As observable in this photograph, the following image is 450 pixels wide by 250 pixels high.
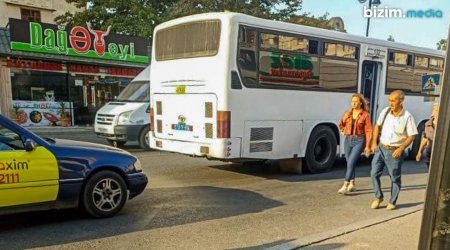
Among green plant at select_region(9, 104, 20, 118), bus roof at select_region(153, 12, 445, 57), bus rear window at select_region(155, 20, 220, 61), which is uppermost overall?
bus roof at select_region(153, 12, 445, 57)

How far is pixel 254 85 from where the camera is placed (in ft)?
23.6

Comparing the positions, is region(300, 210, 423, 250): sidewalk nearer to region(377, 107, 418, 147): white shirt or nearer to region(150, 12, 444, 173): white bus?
region(377, 107, 418, 147): white shirt

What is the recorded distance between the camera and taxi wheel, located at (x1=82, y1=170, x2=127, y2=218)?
4.96 meters

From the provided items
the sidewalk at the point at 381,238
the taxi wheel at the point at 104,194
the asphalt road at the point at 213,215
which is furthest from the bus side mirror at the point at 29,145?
the sidewalk at the point at 381,238

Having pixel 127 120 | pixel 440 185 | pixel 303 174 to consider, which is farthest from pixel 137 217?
pixel 127 120

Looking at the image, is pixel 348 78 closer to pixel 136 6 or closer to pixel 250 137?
pixel 250 137

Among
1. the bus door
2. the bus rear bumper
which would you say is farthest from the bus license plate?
the bus door

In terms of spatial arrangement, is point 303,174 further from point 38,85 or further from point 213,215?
point 38,85

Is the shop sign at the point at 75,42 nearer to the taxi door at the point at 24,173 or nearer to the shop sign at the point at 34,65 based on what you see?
the shop sign at the point at 34,65

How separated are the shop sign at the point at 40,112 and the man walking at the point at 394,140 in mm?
15473

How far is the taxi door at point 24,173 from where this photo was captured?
169 inches

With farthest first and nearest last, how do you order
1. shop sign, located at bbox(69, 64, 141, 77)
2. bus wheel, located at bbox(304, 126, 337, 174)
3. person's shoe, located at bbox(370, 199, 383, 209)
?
shop sign, located at bbox(69, 64, 141, 77)
bus wheel, located at bbox(304, 126, 337, 174)
person's shoe, located at bbox(370, 199, 383, 209)

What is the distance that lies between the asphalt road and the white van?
120 inches

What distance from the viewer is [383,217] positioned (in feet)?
17.3
